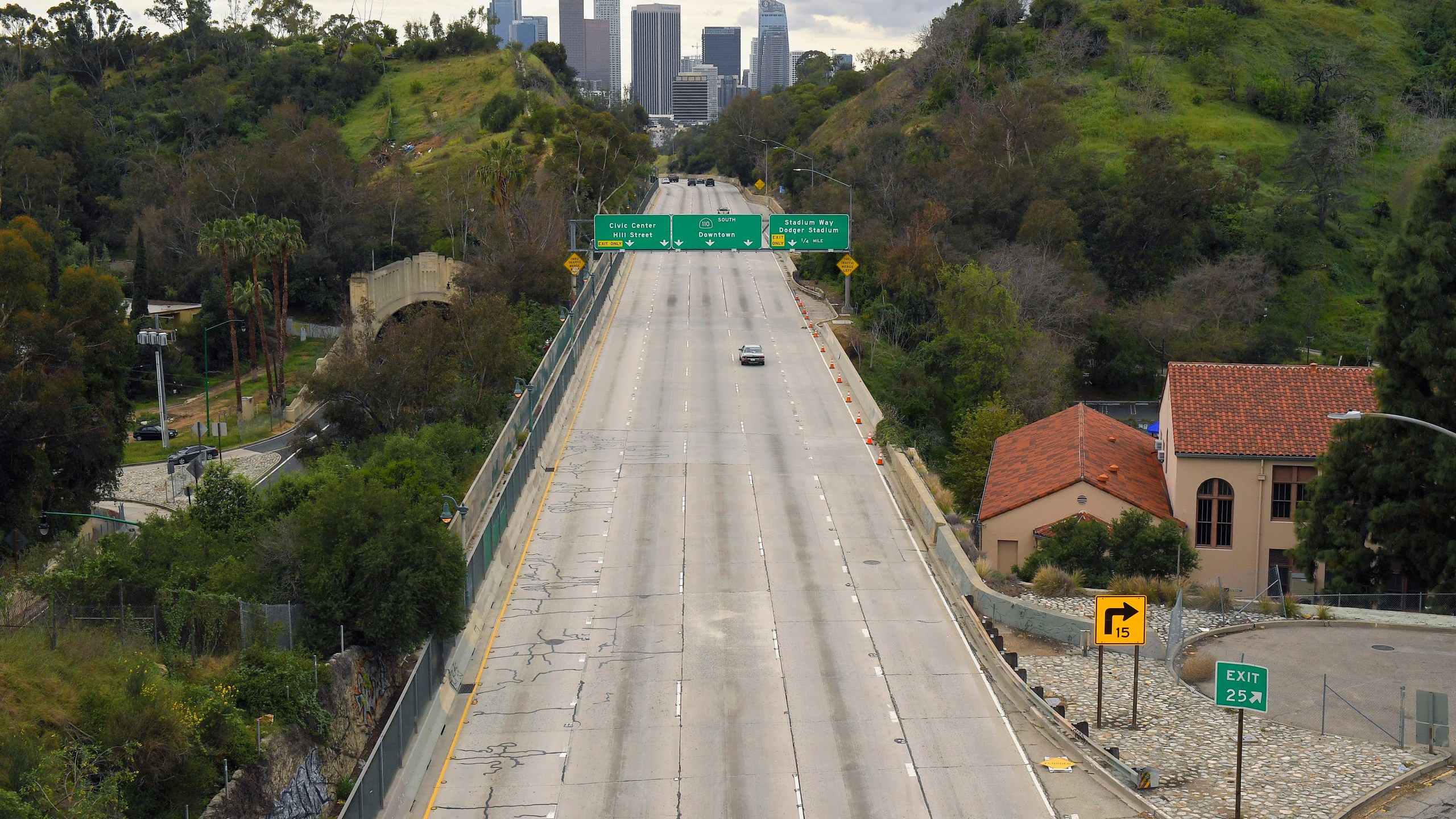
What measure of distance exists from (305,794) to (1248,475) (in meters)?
30.2

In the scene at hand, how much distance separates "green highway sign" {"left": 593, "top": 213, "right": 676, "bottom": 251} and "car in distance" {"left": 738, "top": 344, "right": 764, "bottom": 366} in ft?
40.2

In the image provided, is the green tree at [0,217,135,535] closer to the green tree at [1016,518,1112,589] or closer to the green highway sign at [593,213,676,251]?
the green highway sign at [593,213,676,251]

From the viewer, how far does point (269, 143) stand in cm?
12031

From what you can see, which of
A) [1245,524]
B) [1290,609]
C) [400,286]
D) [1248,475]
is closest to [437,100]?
[400,286]

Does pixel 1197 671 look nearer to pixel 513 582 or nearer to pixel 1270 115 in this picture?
pixel 513 582

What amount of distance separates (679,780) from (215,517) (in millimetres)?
17019

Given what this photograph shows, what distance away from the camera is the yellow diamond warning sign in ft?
78.2

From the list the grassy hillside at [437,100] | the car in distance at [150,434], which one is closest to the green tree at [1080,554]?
the car in distance at [150,434]

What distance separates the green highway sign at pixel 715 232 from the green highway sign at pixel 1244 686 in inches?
2048

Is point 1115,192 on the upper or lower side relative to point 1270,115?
lower

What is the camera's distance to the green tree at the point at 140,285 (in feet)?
280

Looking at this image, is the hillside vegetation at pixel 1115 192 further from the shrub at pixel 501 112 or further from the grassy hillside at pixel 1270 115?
the shrub at pixel 501 112

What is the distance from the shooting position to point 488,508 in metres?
34.6

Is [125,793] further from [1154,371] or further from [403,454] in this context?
[1154,371]
